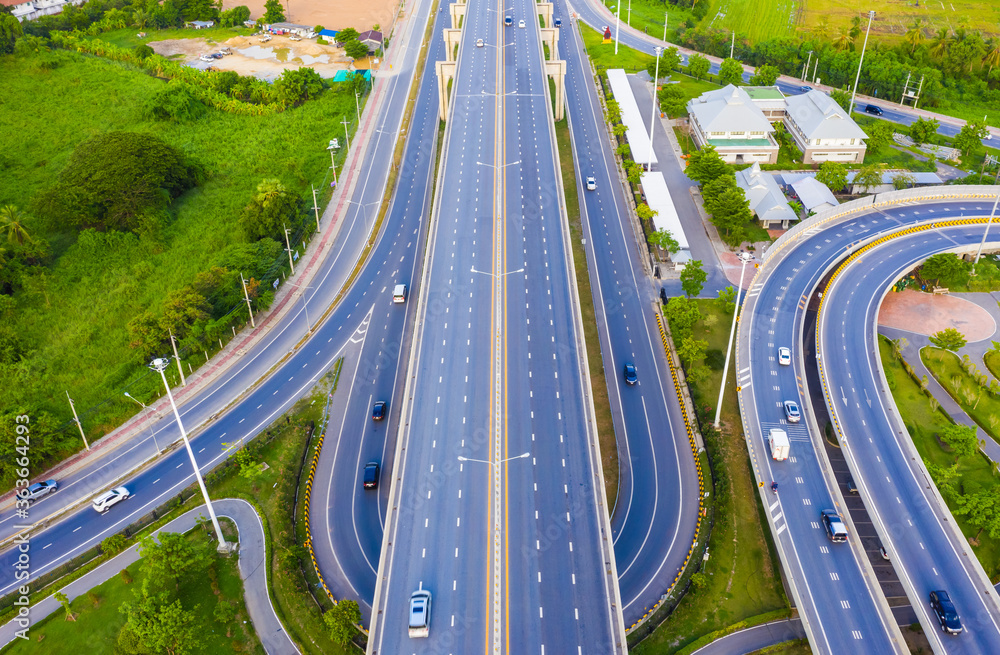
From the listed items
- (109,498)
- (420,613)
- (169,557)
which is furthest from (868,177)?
(109,498)

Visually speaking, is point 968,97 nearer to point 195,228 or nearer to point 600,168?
point 600,168

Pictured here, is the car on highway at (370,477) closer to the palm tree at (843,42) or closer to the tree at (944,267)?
the tree at (944,267)

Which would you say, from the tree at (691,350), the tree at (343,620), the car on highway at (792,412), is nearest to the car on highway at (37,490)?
the tree at (343,620)

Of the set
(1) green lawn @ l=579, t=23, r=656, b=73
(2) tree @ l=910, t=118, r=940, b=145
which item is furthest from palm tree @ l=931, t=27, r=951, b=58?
(1) green lawn @ l=579, t=23, r=656, b=73

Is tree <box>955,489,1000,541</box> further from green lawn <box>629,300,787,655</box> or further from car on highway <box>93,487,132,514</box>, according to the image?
car on highway <box>93,487,132,514</box>

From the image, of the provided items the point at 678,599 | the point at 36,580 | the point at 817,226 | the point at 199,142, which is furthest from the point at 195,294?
the point at 817,226
